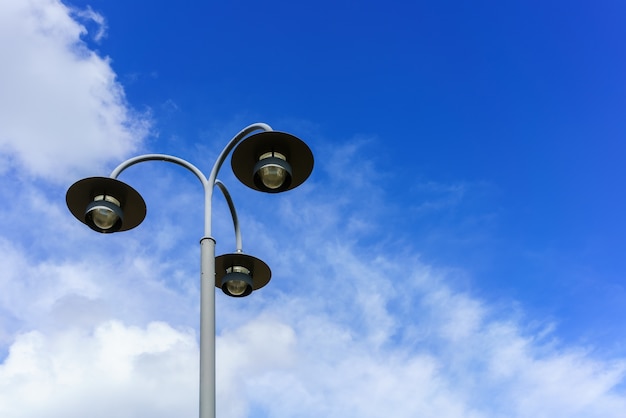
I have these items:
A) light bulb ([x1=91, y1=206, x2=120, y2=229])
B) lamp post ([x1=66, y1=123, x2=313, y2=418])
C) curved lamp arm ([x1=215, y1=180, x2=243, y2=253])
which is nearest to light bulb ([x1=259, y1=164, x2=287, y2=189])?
lamp post ([x1=66, y1=123, x2=313, y2=418])

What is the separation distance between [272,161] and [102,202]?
5.98ft

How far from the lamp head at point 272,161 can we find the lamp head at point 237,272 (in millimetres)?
873

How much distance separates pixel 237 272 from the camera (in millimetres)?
8859

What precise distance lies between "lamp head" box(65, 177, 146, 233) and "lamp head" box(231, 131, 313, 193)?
1.17 metres

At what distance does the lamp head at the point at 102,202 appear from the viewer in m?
8.29

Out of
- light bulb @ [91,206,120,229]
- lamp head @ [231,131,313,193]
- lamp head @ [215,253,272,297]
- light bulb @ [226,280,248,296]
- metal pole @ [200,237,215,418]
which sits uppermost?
lamp head @ [231,131,313,193]

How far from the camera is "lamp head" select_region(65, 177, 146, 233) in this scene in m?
8.29

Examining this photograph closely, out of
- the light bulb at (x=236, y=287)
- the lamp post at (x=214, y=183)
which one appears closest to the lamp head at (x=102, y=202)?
the lamp post at (x=214, y=183)

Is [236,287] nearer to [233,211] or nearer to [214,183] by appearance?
[233,211]

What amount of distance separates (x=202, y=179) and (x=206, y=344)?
196cm

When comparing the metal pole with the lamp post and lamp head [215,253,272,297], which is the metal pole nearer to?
the lamp post

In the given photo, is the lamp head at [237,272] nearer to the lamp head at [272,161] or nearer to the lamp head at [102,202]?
the lamp head at [272,161]

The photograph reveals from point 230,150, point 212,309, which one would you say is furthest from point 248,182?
point 212,309

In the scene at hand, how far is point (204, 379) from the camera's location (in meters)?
7.19
